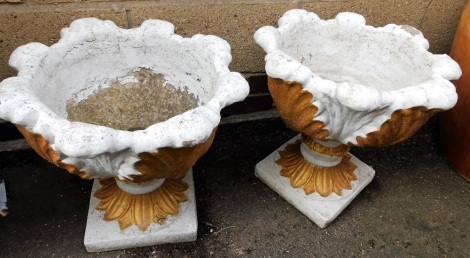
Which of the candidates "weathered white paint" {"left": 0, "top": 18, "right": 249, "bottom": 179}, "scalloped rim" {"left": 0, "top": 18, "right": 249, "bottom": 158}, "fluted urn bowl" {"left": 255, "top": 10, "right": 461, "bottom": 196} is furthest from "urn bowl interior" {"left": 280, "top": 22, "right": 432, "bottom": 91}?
"scalloped rim" {"left": 0, "top": 18, "right": 249, "bottom": 158}

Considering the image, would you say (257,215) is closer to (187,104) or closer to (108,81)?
(187,104)

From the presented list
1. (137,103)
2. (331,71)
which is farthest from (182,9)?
(331,71)

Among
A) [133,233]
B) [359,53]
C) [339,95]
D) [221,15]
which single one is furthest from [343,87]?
[133,233]

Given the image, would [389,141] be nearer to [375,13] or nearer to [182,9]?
[375,13]

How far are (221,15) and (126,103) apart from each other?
0.51 m

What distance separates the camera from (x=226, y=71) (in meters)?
1.21

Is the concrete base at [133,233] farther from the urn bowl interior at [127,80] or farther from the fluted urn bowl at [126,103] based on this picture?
the urn bowl interior at [127,80]

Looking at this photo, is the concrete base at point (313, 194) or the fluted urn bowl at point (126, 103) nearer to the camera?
the fluted urn bowl at point (126, 103)

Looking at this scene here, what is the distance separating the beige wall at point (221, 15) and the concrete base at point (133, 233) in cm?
68

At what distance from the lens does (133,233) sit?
1.38 m

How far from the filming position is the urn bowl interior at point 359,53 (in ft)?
4.89

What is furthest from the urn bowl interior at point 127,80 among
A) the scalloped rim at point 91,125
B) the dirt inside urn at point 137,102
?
the scalloped rim at point 91,125

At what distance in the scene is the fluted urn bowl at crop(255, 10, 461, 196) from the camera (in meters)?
1.16

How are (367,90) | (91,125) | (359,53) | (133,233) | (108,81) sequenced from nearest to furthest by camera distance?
(91,125), (367,90), (133,233), (108,81), (359,53)
